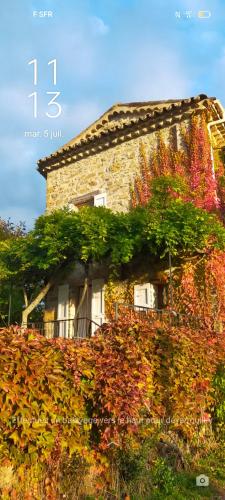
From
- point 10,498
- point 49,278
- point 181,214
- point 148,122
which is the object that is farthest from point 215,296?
point 10,498

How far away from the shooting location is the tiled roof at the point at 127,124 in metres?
12.0

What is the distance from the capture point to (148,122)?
1281 cm

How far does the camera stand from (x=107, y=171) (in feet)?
44.8

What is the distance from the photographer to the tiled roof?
39.4 ft

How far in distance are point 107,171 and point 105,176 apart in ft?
0.54

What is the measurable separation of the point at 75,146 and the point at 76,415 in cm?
1074

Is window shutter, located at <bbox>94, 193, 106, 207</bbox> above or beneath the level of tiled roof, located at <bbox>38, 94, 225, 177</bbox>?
beneath

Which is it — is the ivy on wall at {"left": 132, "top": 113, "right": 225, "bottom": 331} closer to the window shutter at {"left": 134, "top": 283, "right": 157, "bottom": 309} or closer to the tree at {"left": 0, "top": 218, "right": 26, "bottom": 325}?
the window shutter at {"left": 134, "top": 283, "right": 157, "bottom": 309}

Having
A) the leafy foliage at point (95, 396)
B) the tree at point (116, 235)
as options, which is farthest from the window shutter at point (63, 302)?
the leafy foliage at point (95, 396)

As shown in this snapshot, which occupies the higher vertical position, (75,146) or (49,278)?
(75,146)

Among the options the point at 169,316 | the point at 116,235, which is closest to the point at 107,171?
the point at 116,235

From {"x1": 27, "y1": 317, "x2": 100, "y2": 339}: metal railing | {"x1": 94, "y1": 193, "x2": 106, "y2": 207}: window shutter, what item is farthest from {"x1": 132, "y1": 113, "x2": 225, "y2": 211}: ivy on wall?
{"x1": 27, "y1": 317, "x2": 100, "y2": 339}: metal railing

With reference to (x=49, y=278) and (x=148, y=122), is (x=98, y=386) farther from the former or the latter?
(x=148, y=122)

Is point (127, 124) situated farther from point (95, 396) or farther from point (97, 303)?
point (95, 396)
